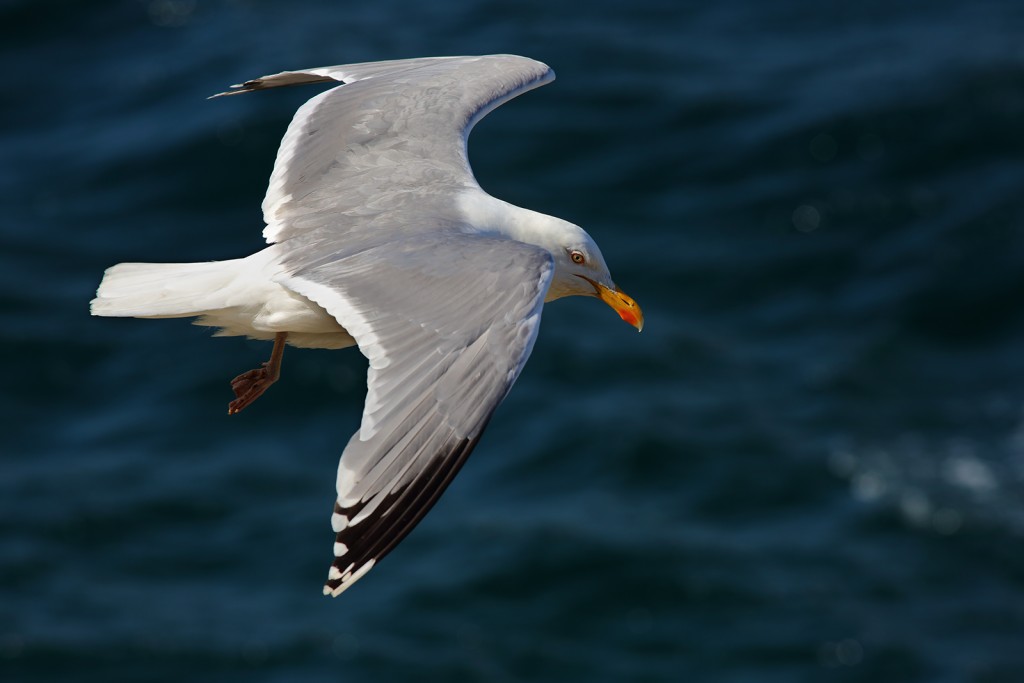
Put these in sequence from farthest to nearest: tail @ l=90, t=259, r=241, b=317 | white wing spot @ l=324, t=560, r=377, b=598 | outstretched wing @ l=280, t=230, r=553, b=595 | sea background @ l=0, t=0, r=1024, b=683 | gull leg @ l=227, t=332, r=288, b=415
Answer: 1. sea background @ l=0, t=0, r=1024, b=683
2. gull leg @ l=227, t=332, r=288, b=415
3. tail @ l=90, t=259, r=241, b=317
4. outstretched wing @ l=280, t=230, r=553, b=595
5. white wing spot @ l=324, t=560, r=377, b=598

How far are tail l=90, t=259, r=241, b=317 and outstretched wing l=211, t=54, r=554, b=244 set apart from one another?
21.4 inches

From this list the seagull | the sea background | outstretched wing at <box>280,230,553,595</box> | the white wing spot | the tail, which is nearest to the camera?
the white wing spot

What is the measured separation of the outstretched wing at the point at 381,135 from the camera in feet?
26.1

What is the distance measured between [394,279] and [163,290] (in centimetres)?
127

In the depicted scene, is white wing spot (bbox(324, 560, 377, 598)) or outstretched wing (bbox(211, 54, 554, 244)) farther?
outstretched wing (bbox(211, 54, 554, 244))

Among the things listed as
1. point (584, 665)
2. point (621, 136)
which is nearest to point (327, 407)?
point (584, 665)

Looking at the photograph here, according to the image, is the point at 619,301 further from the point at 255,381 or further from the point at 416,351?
the point at 416,351

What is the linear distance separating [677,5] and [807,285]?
893 cm

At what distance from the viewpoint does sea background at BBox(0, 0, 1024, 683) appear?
20844 millimetres

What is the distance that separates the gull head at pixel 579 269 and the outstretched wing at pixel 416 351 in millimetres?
1025

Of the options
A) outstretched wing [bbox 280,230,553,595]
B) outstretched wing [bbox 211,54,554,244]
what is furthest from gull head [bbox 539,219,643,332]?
outstretched wing [bbox 280,230,553,595]

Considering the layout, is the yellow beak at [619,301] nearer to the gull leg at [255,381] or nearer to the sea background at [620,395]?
the gull leg at [255,381]

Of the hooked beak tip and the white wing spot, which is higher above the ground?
the white wing spot

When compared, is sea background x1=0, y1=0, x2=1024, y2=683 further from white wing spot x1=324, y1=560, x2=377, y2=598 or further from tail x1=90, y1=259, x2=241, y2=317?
white wing spot x1=324, y1=560, x2=377, y2=598
